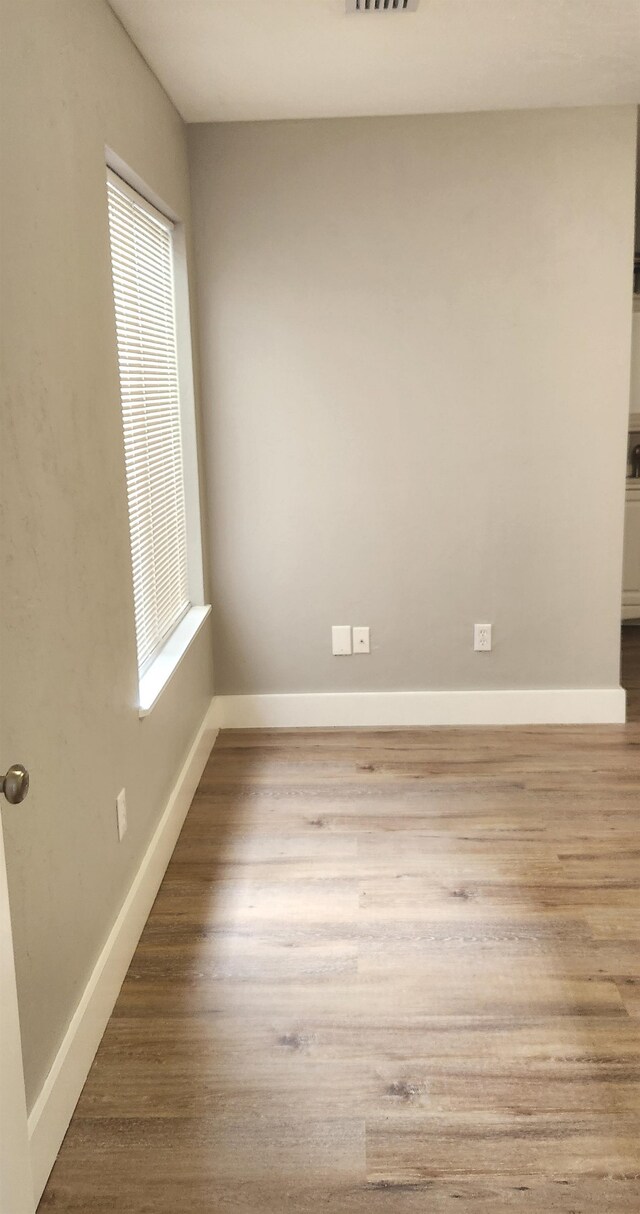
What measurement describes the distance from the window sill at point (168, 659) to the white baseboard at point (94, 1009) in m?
0.40

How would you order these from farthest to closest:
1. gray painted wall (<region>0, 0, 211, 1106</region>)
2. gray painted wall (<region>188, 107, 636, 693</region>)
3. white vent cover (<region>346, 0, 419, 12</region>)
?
1. gray painted wall (<region>188, 107, 636, 693</region>)
2. white vent cover (<region>346, 0, 419, 12</region>)
3. gray painted wall (<region>0, 0, 211, 1106</region>)

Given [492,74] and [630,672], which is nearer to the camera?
[492,74]

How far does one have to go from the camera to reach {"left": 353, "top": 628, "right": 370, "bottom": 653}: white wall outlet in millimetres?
4047

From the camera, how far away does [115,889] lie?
2408 millimetres

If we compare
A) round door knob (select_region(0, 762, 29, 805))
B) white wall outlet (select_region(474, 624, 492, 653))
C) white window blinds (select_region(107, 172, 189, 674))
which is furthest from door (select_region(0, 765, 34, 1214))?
white wall outlet (select_region(474, 624, 492, 653))

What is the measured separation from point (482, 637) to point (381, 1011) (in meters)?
2.00

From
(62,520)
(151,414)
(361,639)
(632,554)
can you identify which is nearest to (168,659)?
(151,414)

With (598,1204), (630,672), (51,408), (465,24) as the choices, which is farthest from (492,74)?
(598,1204)

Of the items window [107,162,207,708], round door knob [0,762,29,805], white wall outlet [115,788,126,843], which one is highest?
window [107,162,207,708]

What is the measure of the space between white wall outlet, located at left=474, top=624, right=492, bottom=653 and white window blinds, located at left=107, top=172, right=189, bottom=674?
117 centimetres

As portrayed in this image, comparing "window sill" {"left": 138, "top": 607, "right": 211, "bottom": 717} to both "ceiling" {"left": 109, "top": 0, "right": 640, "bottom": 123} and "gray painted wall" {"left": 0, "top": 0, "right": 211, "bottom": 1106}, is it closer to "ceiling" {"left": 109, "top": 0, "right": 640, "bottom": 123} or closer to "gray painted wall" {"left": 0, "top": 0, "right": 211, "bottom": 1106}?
"gray painted wall" {"left": 0, "top": 0, "right": 211, "bottom": 1106}

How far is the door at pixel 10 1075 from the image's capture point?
124cm

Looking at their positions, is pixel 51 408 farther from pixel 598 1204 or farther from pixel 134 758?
pixel 598 1204

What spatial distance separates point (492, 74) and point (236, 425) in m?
1.50
